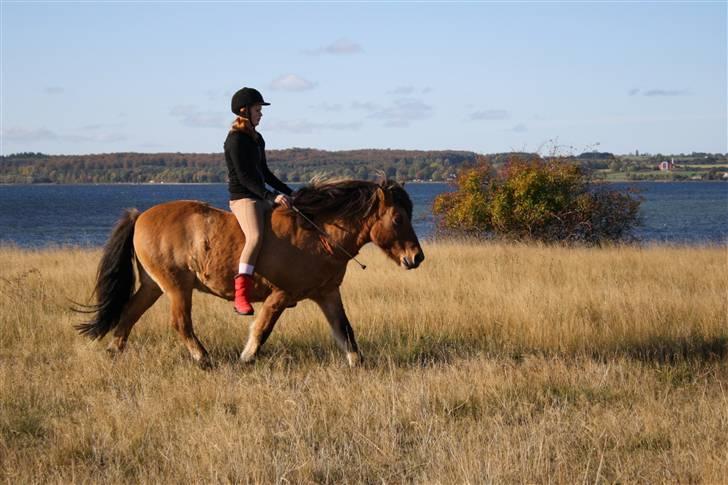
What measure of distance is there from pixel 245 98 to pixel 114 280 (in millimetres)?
2289

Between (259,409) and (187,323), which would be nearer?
(259,409)

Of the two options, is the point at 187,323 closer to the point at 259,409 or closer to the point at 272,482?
the point at 259,409

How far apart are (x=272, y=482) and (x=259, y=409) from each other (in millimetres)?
1413

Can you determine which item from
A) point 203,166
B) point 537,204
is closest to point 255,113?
point 537,204

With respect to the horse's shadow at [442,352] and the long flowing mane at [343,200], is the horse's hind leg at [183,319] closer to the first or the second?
the horse's shadow at [442,352]

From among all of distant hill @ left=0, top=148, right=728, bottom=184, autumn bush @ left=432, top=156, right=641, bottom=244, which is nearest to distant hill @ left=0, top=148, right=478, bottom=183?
distant hill @ left=0, top=148, right=728, bottom=184

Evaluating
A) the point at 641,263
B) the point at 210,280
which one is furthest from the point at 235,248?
the point at 641,263

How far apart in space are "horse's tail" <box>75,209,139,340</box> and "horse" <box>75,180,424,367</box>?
1.18 ft

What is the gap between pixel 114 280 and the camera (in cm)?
859

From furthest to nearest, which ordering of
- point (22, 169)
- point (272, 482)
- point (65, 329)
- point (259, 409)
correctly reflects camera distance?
1. point (22, 169)
2. point (65, 329)
3. point (259, 409)
4. point (272, 482)

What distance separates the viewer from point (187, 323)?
8180mm

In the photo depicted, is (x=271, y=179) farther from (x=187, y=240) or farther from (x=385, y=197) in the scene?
(x=385, y=197)

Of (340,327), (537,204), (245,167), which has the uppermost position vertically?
(245,167)

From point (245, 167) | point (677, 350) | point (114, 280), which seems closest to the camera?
point (245, 167)
